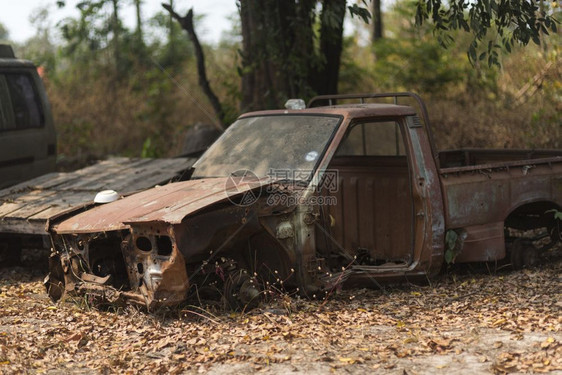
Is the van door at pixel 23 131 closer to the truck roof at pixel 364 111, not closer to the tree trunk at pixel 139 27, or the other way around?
the truck roof at pixel 364 111

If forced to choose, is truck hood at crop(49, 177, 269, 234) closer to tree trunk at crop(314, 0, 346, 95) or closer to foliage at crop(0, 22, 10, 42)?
tree trunk at crop(314, 0, 346, 95)

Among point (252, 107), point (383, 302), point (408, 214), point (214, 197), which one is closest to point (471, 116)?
point (252, 107)

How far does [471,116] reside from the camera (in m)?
13.2

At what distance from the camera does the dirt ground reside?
4.57 m

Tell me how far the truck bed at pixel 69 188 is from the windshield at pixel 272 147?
43 cm

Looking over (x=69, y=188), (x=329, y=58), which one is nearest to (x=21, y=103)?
(x=69, y=188)

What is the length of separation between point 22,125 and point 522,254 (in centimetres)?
610

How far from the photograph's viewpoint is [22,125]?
29.6 feet

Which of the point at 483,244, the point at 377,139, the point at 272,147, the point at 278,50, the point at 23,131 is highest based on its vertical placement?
the point at 278,50

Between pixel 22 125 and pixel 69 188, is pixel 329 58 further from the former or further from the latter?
pixel 69 188

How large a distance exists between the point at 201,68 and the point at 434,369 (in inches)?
325

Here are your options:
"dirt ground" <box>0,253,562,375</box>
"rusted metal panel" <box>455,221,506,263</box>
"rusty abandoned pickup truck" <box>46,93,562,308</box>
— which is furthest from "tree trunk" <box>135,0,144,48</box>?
"rusted metal panel" <box>455,221,506,263</box>

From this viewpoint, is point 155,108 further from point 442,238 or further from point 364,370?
point 364,370

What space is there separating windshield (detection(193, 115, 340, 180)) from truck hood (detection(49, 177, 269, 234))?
220 mm
